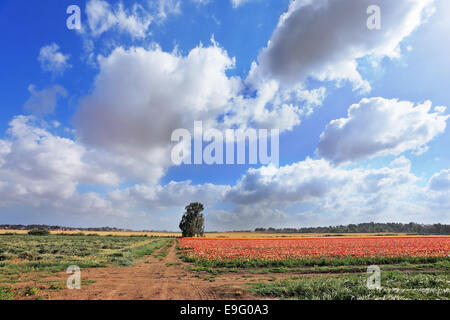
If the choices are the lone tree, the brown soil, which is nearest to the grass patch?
the brown soil

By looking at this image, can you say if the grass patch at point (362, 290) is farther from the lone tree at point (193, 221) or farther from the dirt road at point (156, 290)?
the lone tree at point (193, 221)

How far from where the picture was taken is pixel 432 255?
20562mm

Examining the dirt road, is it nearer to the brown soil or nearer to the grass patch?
the brown soil

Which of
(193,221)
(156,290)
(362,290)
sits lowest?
(193,221)

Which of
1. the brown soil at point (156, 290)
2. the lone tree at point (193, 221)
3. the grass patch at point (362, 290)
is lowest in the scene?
the lone tree at point (193, 221)

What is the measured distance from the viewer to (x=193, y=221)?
300ft

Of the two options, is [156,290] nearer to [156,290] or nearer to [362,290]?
[156,290]

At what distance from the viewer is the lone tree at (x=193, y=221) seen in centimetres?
9006

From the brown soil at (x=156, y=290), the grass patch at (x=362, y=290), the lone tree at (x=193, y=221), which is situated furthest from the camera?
the lone tree at (x=193, y=221)

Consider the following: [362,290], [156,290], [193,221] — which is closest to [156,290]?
[156,290]

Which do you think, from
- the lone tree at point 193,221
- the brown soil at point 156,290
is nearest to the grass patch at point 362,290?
the brown soil at point 156,290
